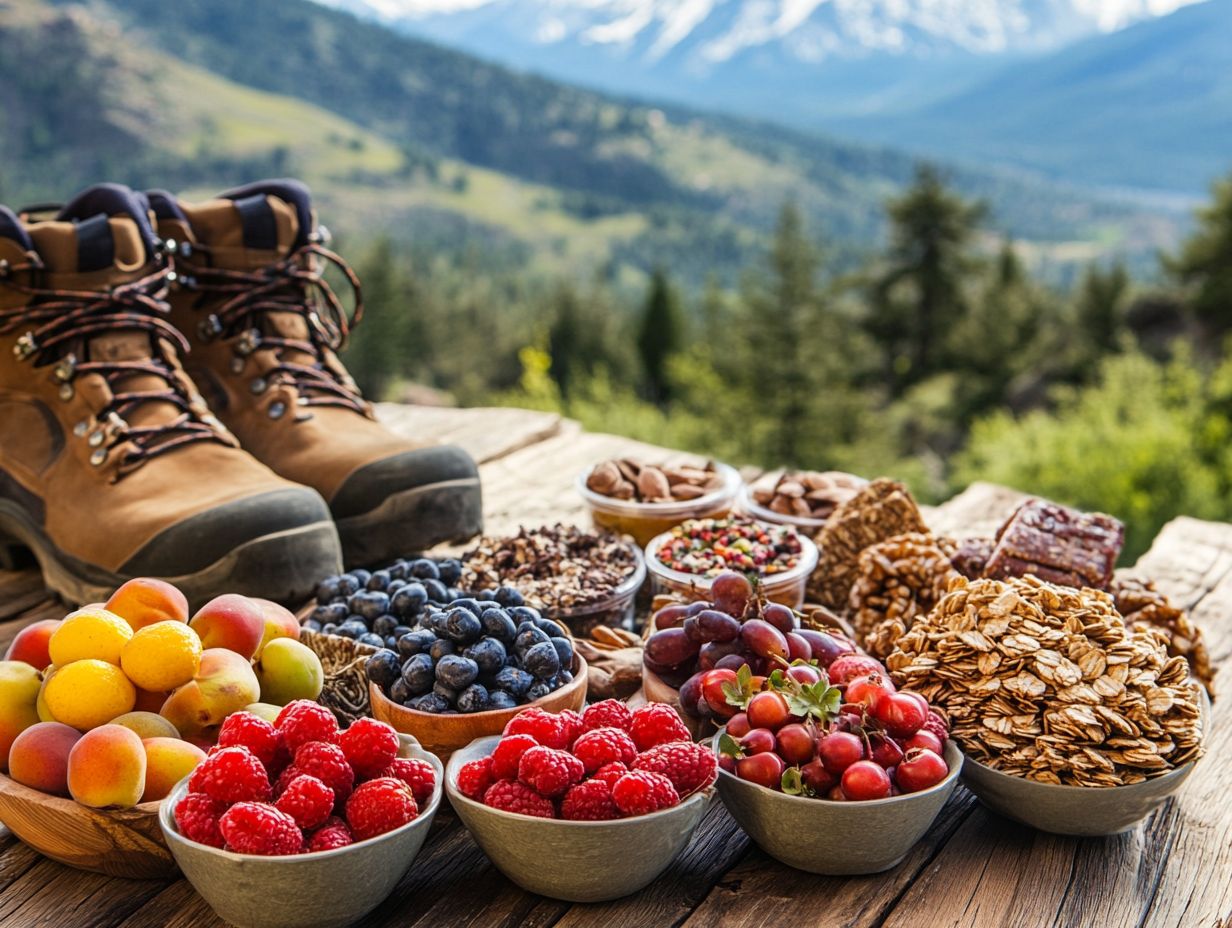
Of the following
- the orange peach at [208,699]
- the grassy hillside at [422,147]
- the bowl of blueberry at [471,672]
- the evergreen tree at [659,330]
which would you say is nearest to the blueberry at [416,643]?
the bowl of blueberry at [471,672]

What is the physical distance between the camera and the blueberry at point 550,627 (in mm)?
1752

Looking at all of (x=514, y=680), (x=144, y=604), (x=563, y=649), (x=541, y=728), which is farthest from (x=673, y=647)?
(x=144, y=604)

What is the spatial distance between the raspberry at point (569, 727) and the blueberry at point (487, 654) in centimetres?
19

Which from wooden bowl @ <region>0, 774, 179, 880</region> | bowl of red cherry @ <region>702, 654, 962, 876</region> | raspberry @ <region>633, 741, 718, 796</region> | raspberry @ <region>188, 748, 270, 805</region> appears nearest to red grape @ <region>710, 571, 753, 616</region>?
bowl of red cherry @ <region>702, 654, 962, 876</region>

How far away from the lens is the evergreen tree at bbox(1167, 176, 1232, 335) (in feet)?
83.8

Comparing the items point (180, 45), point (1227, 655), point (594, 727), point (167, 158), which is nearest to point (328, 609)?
point (594, 727)

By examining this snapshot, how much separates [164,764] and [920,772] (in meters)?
1.04

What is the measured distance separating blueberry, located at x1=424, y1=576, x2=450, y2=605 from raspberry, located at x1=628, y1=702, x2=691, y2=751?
665 millimetres

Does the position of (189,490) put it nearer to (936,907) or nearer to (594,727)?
(594,727)

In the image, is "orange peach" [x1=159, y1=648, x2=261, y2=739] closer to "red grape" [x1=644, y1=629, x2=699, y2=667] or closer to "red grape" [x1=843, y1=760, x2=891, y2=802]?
"red grape" [x1=644, y1=629, x2=699, y2=667]

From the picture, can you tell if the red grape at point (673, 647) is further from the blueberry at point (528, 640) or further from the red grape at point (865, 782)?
the red grape at point (865, 782)

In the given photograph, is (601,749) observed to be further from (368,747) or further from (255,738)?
(255,738)

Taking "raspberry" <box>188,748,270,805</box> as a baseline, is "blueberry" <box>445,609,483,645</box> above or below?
above

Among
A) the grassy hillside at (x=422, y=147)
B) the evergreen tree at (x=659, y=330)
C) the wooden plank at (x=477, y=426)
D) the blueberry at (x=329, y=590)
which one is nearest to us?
the blueberry at (x=329, y=590)
